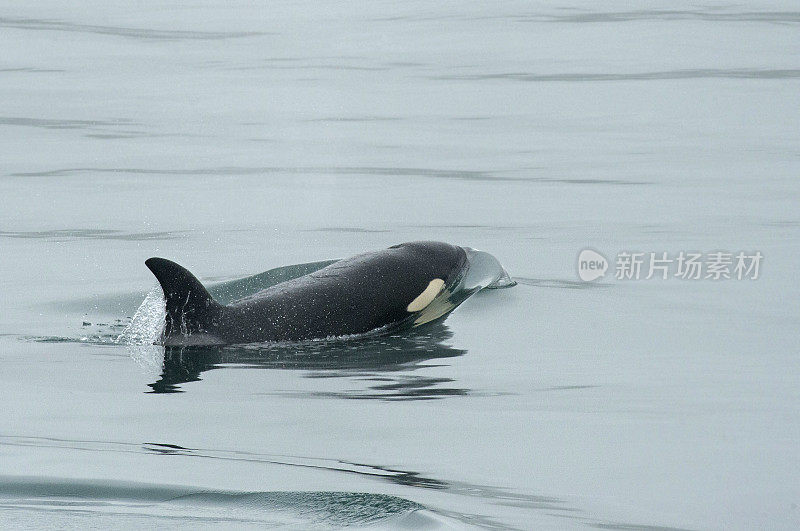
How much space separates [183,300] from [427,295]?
7.34ft

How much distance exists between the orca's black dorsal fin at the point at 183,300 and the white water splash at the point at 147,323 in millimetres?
277

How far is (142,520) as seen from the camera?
6484 mm

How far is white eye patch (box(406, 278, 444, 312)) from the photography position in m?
11.7

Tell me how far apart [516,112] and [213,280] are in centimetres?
1063

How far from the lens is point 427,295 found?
11828 millimetres

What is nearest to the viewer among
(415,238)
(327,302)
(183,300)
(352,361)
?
(352,361)

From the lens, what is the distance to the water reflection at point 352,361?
30.5 feet

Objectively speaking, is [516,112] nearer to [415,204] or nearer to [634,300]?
[415,204]

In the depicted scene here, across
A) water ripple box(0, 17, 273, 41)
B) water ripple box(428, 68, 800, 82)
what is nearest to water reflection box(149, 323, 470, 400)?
water ripple box(428, 68, 800, 82)

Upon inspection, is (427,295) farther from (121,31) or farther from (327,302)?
(121,31)

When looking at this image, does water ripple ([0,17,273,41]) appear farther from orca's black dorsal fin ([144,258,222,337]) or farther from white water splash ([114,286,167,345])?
orca's black dorsal fin ([144,258,222,337])

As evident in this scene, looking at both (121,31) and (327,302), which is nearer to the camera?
(327,302)

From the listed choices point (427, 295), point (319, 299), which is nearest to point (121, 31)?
point (427, 295)

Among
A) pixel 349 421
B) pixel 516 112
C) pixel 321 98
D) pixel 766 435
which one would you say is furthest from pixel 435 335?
pixel 321 98
